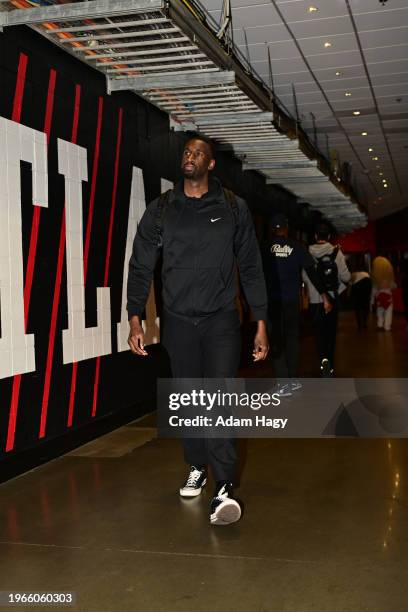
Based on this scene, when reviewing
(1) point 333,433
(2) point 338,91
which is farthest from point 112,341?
(2) point 338,91

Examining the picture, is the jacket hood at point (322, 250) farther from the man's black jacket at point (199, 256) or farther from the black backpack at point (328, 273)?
the man's black jacket at point (199, 256)

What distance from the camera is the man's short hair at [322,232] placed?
21.9ft

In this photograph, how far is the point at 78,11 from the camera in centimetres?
357

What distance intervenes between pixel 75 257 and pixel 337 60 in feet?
11.1

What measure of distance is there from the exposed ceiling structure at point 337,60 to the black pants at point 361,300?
156 inches

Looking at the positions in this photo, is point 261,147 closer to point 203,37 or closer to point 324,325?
point 324,325

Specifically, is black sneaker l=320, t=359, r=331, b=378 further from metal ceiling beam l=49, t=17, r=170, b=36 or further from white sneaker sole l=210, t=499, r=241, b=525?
white sneaker sole l=210, t=499, r=241, b=525

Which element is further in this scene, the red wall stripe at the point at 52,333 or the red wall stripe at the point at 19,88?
the red wall stripe at the point at 52,333

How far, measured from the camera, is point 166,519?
2.92 m

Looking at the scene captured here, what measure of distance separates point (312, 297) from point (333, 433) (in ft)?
7.70

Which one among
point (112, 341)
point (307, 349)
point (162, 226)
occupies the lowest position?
point (307, 349)

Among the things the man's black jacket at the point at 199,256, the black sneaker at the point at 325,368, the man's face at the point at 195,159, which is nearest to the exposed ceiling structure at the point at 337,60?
the man's face at the point at 195,159

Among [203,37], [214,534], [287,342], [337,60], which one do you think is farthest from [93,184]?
[337,60]

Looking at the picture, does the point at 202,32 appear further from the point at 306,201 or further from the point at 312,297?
the point at 306,201
